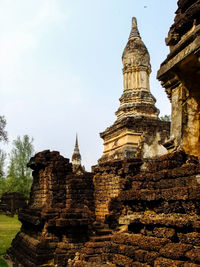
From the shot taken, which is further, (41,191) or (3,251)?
(3,251)

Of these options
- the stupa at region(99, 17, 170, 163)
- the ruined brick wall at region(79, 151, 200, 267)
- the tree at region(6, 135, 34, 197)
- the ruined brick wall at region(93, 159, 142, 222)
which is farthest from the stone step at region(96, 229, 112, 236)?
the tree at region(6, 135, 34, 197)

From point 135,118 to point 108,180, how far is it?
11.5 ft

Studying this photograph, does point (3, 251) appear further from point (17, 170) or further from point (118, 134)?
point (17, 170)

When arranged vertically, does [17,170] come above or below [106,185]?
above

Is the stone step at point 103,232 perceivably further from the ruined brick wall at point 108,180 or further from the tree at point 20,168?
the tree at point 20,168

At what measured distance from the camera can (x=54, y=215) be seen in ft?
29.1

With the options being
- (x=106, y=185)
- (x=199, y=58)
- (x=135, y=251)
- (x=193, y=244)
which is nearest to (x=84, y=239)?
(x=106, y=185)

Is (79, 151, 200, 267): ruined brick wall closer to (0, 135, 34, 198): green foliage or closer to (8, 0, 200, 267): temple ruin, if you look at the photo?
(8, 0, 200, 267): temple ruin

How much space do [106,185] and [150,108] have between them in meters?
4.83

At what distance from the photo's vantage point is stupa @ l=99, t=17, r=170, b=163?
12219mm

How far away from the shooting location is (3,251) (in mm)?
10953

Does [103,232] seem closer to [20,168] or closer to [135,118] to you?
[135,118]

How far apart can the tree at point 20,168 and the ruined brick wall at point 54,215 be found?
1844cm

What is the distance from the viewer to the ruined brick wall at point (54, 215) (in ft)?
27.1
